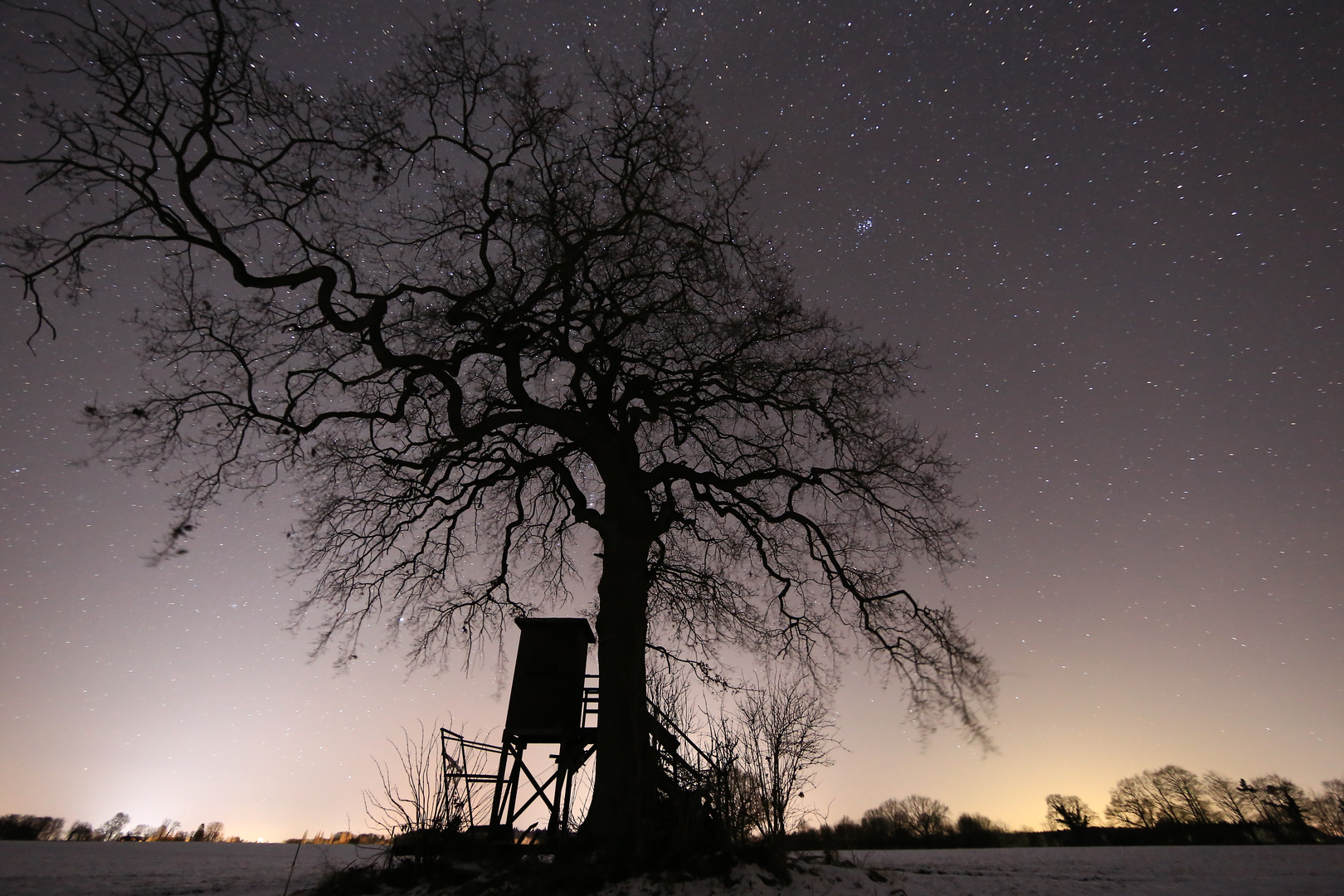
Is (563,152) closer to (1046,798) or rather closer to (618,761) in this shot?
(618,761)

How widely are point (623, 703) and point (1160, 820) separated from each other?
79.3 metres

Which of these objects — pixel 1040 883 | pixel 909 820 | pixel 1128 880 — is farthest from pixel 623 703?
pixel 909 820

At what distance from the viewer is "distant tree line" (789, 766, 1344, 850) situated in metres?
44.0

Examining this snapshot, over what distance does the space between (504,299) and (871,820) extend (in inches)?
2811

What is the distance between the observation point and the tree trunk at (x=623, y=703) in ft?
24.7

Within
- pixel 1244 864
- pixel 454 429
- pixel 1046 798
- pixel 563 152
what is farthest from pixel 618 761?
pixel 1046 798

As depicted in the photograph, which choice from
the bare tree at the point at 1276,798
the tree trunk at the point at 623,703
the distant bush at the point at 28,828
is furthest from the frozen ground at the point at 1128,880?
the distant bush at the point at 28,828

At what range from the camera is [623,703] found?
28.2 feet

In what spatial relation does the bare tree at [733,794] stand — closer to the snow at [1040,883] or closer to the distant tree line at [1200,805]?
the snow at [1040,883]

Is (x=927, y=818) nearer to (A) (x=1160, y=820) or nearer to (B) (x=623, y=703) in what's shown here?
(A) (x=1160, y=820)

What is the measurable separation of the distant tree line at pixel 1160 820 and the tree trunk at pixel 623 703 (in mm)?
44539

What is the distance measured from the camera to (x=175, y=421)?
27.5 ft

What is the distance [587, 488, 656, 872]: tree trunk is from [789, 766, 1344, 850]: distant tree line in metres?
44.5

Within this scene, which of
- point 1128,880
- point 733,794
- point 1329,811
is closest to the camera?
point 733,794
